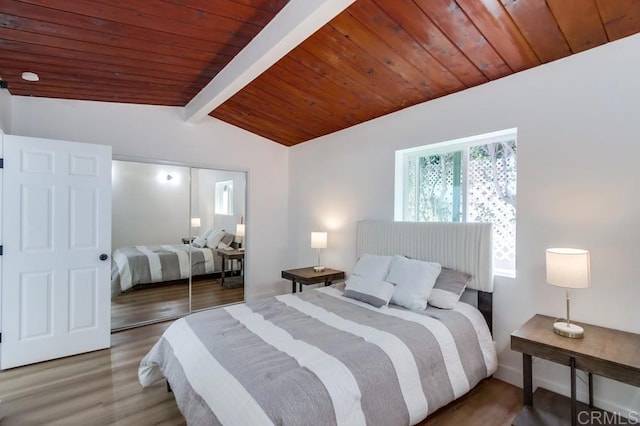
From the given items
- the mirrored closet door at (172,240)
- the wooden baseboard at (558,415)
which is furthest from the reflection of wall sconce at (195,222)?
the wooden baseboard at (558,415)

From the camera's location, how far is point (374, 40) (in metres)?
2.29

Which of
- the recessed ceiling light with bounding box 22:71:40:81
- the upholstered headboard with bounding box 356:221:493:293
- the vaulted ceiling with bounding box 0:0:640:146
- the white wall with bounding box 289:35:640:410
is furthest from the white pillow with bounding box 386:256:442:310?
the recessed ceiling light with bounding box 22:71:40:81

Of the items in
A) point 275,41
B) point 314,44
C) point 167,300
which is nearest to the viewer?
point 275,41

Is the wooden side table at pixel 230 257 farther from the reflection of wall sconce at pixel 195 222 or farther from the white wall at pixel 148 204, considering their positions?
the white wall at pixel 148 204

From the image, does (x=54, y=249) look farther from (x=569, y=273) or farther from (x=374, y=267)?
(x=569, y=273)

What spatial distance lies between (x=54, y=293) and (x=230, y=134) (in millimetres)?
2743

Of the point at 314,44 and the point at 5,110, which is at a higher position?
the point at 314,44

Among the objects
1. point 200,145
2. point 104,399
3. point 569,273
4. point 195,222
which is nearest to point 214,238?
point 195,222

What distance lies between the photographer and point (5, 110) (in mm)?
2936

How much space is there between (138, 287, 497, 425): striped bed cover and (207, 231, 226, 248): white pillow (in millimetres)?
1989

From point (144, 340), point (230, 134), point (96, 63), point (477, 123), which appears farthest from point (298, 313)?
point (230, 134)

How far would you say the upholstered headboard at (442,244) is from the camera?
104 inches

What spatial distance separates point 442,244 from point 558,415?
55.4 inches

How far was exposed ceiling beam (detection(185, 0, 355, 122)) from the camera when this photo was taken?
1.83 metres
